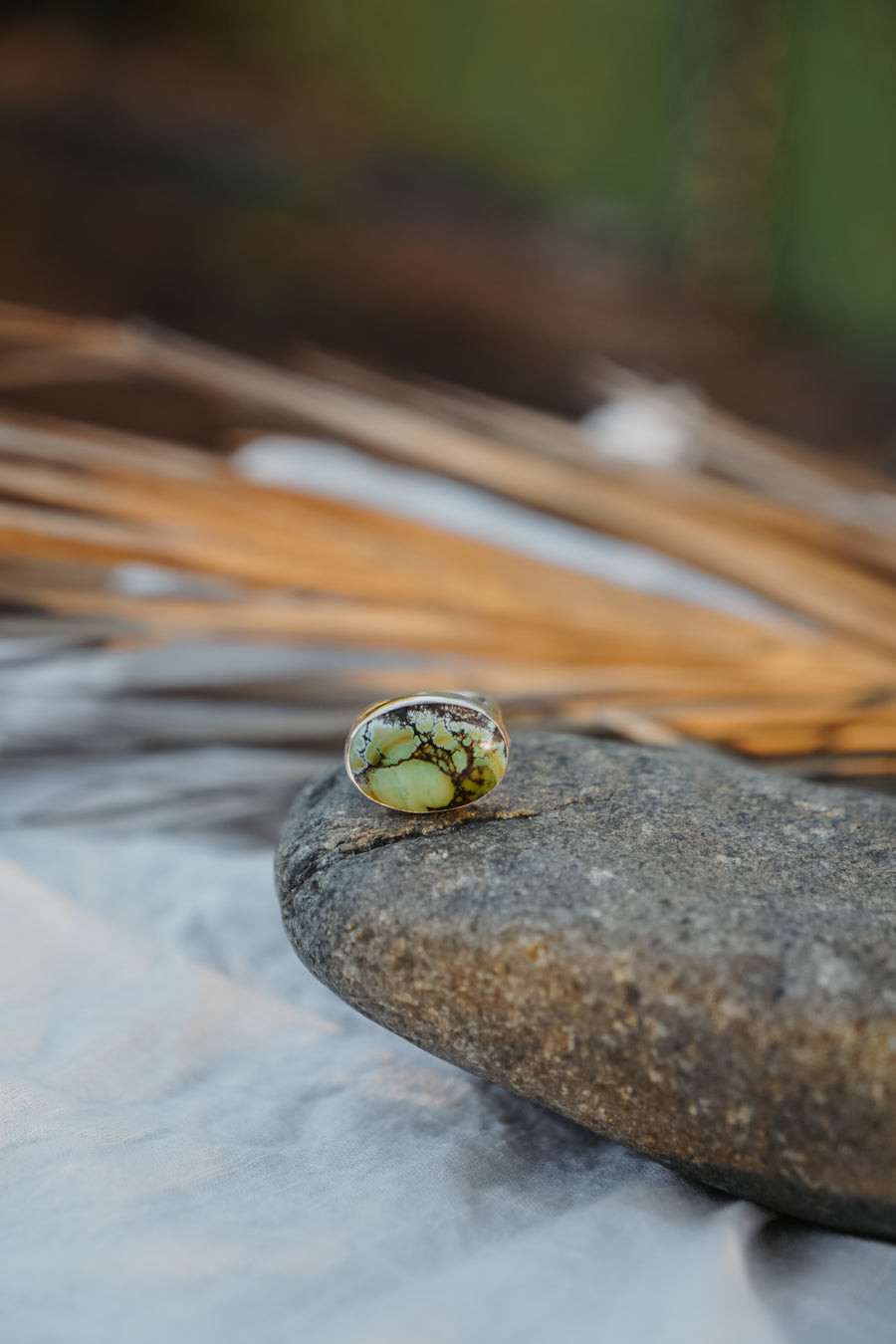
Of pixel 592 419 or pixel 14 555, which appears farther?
pixel 592 419

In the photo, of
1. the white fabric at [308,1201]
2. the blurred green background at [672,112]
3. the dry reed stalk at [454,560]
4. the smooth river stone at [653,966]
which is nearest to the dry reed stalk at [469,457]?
the dry reed stalk at [454,560]

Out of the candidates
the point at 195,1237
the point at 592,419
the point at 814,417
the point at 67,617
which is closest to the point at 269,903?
the point at 195,1237

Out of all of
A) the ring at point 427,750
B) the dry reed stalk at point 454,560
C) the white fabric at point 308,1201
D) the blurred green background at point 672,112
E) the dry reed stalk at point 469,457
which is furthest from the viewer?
the blurred green background at point 672,112

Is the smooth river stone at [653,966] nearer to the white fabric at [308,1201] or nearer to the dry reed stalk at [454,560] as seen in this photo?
the white fabric at [308,1201]

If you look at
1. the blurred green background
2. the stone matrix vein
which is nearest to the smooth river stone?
the stone matrix vein

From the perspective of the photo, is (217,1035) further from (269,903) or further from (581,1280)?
(581,1280)

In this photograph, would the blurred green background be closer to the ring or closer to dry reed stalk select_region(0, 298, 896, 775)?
dry reed stalk select_region(0, 298, 896, 775)
